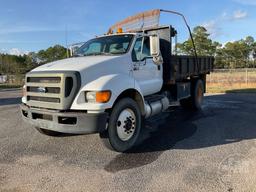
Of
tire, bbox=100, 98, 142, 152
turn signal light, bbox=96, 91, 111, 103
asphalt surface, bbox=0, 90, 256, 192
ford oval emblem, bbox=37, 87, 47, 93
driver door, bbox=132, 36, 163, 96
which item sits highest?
driver door, bbox=132, 36, 163, 96

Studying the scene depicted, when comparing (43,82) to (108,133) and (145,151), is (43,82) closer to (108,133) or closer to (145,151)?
(108,133)

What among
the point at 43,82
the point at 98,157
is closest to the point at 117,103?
the point at 98,157

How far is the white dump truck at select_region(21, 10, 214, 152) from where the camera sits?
443 centimetres

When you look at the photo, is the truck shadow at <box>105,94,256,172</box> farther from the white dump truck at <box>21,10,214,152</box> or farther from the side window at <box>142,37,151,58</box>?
the side window at <box>142,37,151,58</box>

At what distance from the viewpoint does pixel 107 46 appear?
6020 millimetres

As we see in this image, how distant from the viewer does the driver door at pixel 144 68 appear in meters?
5.66

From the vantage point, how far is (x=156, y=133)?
6.22m

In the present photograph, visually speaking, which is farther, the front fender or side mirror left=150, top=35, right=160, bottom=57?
side mirror left=150, top=35, right=160, bottom=57

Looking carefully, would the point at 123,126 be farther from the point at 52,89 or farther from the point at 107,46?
the point at 107,46

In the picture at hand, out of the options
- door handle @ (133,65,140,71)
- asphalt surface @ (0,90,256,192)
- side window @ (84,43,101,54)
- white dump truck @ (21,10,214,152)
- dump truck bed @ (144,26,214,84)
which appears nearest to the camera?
asphalt surface @ (0,90,256,192)

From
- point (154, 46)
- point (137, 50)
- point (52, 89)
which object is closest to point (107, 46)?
point (137, 50)

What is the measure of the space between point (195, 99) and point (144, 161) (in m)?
5.17

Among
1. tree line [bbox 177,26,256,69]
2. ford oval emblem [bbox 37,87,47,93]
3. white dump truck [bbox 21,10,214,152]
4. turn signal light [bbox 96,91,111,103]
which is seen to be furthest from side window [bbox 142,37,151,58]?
tree line [bbox 177,26,256,69]

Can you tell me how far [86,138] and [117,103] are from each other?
1512 mm
